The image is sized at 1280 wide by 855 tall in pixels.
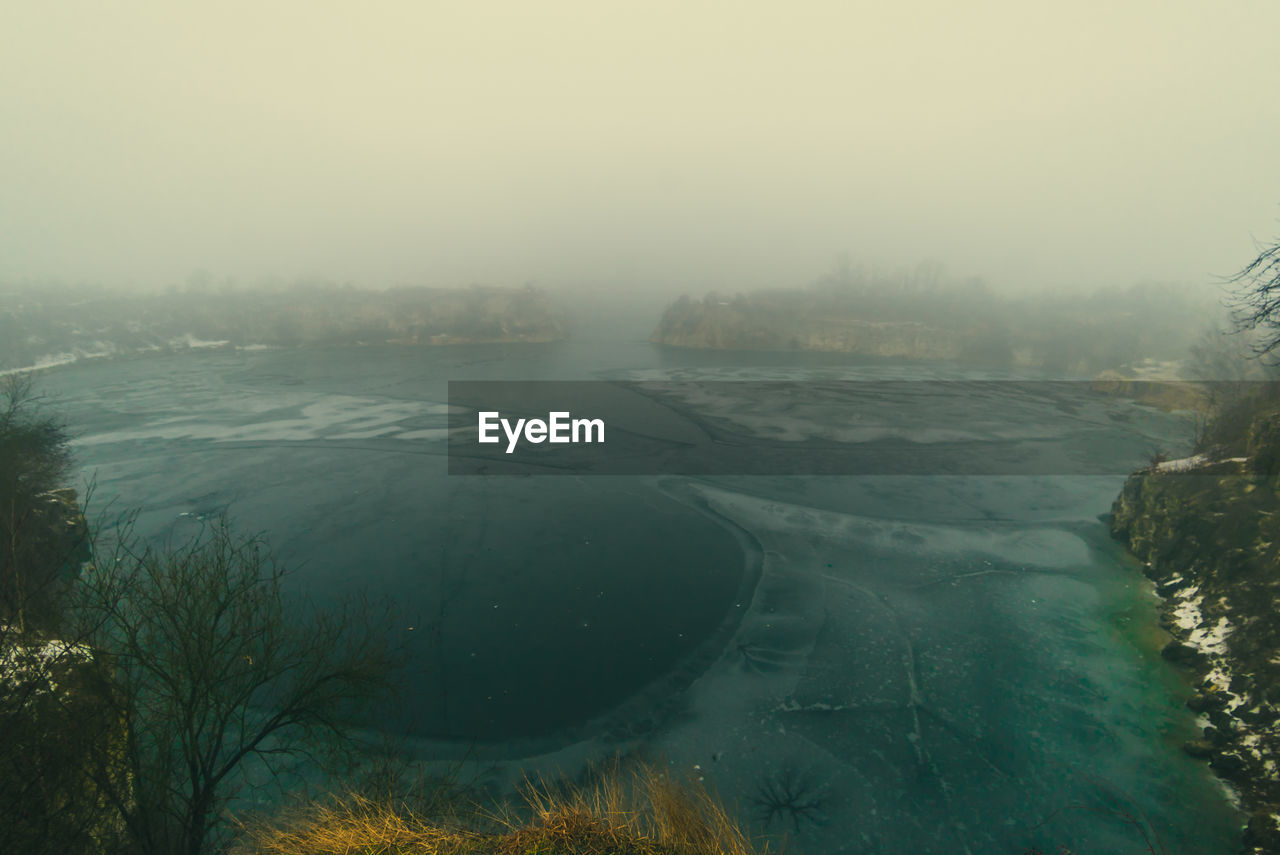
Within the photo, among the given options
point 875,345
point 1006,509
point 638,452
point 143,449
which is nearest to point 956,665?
point 1006,509

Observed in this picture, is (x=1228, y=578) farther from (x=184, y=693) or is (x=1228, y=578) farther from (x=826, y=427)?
(x=184, y=693)

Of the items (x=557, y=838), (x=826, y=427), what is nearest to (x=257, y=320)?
(x=826, y=427)

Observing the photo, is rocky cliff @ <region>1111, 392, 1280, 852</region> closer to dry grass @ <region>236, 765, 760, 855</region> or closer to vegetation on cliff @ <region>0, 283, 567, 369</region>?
dry grass @ <region>236, 765, 760, 855</region>

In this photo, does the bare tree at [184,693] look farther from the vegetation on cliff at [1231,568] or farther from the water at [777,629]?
the vegetation on cliff at [1231,568]

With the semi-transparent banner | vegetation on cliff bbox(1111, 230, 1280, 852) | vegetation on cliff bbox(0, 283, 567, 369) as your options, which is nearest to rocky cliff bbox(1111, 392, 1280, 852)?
vegetation on cliff bbox(1111, 230, 1280, 852)

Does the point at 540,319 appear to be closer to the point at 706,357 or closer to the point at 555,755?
the point at 706,357
